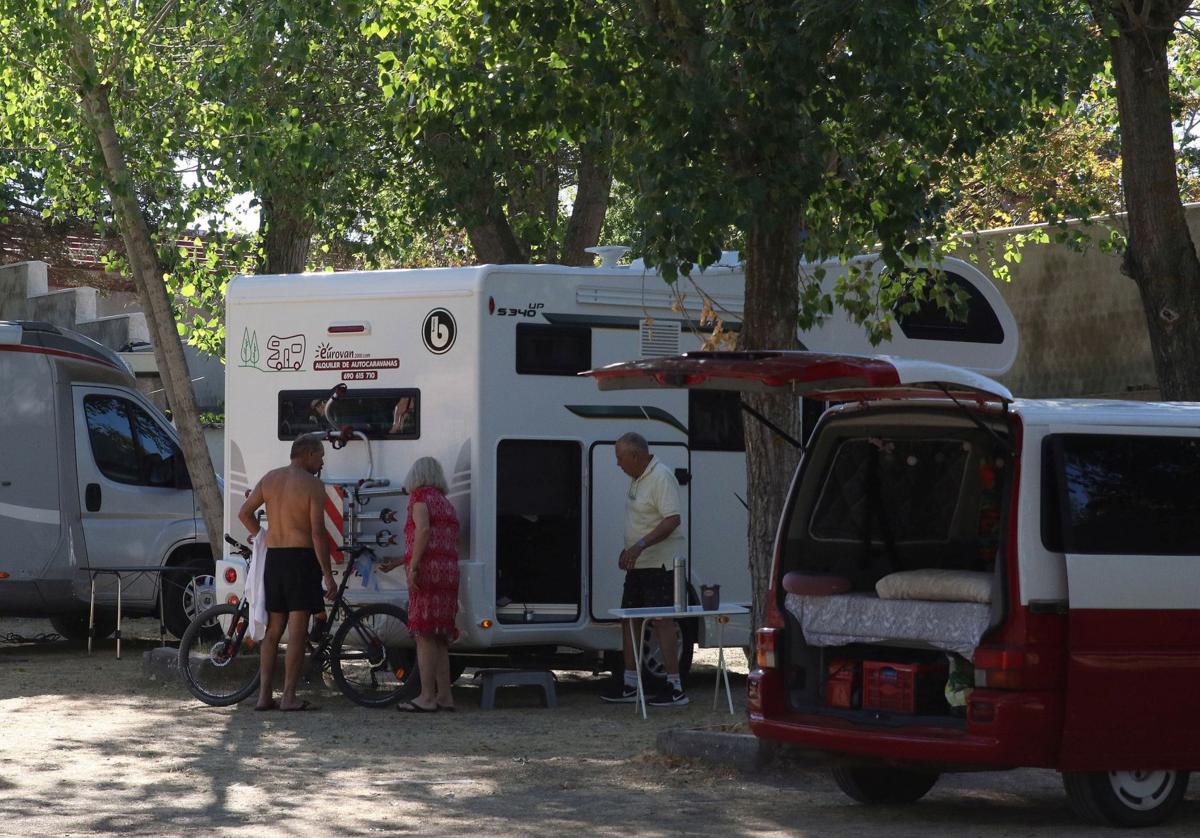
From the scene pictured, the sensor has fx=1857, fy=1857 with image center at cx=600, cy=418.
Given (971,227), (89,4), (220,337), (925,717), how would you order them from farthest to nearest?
(220,337) → (89,4) → (971,227) → (925,717)

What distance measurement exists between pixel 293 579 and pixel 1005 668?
572 centimetres

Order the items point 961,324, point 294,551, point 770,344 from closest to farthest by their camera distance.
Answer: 1. point 770,344
2. point 294,551
3. point 961,324

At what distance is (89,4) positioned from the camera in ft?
51.0

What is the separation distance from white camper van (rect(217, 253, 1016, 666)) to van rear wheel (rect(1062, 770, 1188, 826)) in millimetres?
4869

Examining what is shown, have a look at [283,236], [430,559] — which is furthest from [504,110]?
[283,236]

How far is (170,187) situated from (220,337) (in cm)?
301

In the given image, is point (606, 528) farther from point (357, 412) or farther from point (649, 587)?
point (357, 412)

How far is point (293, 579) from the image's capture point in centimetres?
1160

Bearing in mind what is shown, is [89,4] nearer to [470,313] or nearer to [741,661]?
[470,313]

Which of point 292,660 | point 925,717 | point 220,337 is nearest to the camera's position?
point 925,717

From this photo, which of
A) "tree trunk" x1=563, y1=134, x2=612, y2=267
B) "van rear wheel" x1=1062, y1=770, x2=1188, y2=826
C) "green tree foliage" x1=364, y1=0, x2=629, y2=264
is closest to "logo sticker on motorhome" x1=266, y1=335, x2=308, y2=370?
"green tree foliage" x1=364, y1=0, x2=629, y2=264

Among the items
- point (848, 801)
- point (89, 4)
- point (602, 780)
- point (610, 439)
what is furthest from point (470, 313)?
point (89, 4)

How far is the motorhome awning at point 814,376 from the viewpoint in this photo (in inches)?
290

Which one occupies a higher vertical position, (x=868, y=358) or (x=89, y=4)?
(x=89, y=4)
